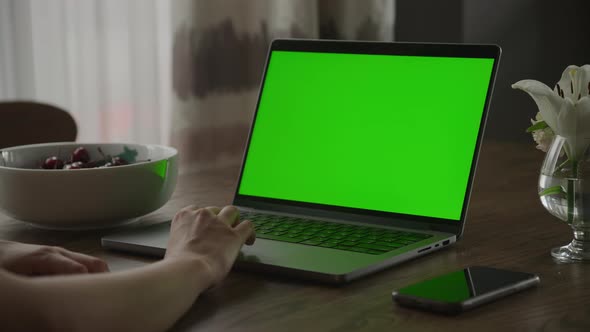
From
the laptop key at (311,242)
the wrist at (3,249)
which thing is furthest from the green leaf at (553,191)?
the wrist at (3,249)

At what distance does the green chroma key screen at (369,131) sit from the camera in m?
1.10

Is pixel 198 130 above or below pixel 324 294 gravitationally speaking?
below

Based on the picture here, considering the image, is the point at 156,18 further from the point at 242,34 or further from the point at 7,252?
the point at 7,252

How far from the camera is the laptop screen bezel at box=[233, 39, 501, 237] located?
1069 millimetres

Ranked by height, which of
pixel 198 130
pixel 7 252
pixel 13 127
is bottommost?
pixel 198 130

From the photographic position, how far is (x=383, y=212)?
3.67 feet

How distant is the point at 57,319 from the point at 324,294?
28cm

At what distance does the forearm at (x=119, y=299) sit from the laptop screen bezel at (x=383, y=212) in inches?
15.3

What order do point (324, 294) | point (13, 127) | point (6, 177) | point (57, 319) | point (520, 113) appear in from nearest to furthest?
point (57, 319) < point (324, 294) < point (6, 177) < point (13, 127) < point (520, 113)

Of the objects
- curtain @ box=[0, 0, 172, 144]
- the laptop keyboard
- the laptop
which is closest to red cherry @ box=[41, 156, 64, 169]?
the laptop

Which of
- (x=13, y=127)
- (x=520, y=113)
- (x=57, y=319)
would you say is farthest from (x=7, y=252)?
(x=520, y=113)

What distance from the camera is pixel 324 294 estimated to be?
85 cm

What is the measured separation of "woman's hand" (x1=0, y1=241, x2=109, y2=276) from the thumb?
6.3 inches

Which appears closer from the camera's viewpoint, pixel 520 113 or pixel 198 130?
pixel 198 130
